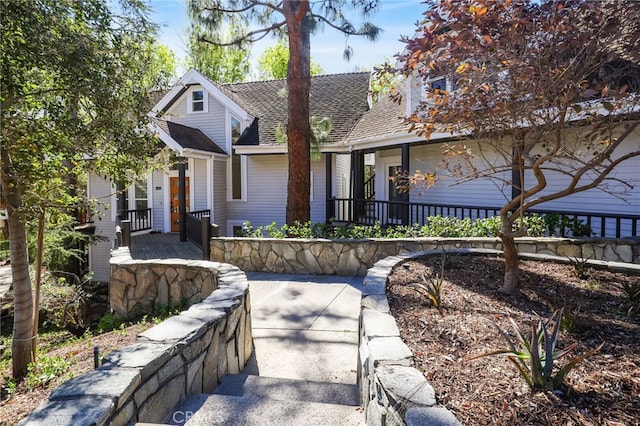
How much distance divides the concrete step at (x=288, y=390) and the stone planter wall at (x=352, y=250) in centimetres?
386

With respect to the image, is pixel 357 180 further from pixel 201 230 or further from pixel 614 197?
pixel 614 197

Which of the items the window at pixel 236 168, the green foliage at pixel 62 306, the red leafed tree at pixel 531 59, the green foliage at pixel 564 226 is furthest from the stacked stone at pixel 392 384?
the window at pixel 236 168

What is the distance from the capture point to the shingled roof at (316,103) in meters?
14.8

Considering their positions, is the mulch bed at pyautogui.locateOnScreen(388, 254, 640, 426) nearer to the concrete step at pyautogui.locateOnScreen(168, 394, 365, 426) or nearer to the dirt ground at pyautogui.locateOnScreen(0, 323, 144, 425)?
the concrete step at pyautogui.locateOnScreen(168, 394, 365, 426)

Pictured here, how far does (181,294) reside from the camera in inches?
231

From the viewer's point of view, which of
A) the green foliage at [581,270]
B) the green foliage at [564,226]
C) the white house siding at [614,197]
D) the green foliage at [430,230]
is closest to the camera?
the green foliage at [581,270]

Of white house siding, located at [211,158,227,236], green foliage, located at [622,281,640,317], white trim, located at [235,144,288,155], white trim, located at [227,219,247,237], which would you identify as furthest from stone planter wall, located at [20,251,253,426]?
white trim, located at [227,219,247,237]

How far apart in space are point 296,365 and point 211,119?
13.0 m

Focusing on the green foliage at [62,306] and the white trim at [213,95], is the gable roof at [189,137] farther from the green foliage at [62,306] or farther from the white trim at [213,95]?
the green foliage at [62,306]

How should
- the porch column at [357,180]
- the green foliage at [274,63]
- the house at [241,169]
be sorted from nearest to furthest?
the porch column at [357,180], the house at [241,169], the green foliage at [274,63]

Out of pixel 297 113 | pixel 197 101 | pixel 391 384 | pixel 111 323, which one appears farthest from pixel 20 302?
pixel 197 101

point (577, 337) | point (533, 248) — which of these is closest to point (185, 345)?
point (577, 337)

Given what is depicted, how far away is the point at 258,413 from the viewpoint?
8.86 feet

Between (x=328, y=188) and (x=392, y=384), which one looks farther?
(x=328, y=188)
